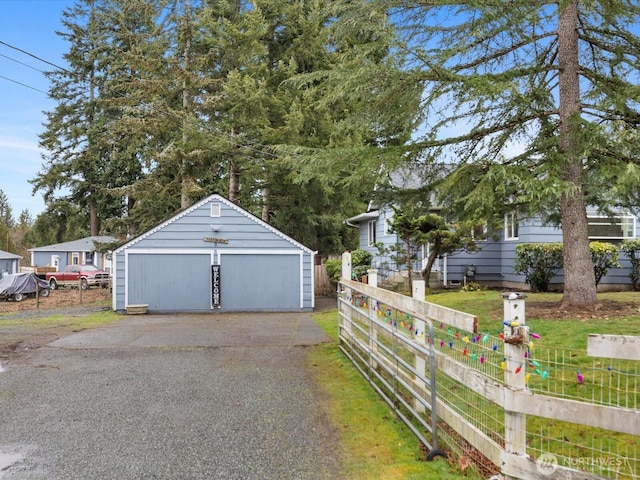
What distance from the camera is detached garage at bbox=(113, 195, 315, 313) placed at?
1424 cm

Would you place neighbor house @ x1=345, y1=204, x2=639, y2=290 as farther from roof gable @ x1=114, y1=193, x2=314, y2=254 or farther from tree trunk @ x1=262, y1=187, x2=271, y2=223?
tree trunk @ x1=262, y1=187, x2=271, y2=223

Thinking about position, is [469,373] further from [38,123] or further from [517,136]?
[38,123]

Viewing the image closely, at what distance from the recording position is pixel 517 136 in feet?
28.2

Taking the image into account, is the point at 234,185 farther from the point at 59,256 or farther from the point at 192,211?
the point at 59,256

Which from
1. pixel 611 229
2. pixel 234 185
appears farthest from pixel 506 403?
pixel 234 185

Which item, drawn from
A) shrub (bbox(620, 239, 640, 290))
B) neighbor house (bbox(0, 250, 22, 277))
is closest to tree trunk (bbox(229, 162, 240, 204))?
shrub (bbox(620, 239, 640, 290))

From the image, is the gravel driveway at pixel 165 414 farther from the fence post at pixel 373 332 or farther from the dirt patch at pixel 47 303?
the dirt patch at pixel 47 303

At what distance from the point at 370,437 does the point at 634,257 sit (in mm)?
12790

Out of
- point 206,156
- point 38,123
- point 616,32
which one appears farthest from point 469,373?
point 38,123

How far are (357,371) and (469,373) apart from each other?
3.24m

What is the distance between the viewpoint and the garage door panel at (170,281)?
1423 cm

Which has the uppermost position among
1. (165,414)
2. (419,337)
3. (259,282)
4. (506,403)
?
(419,337)

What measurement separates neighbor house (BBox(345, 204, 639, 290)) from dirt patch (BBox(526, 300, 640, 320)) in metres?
4.51

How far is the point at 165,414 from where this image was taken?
14.7ft
